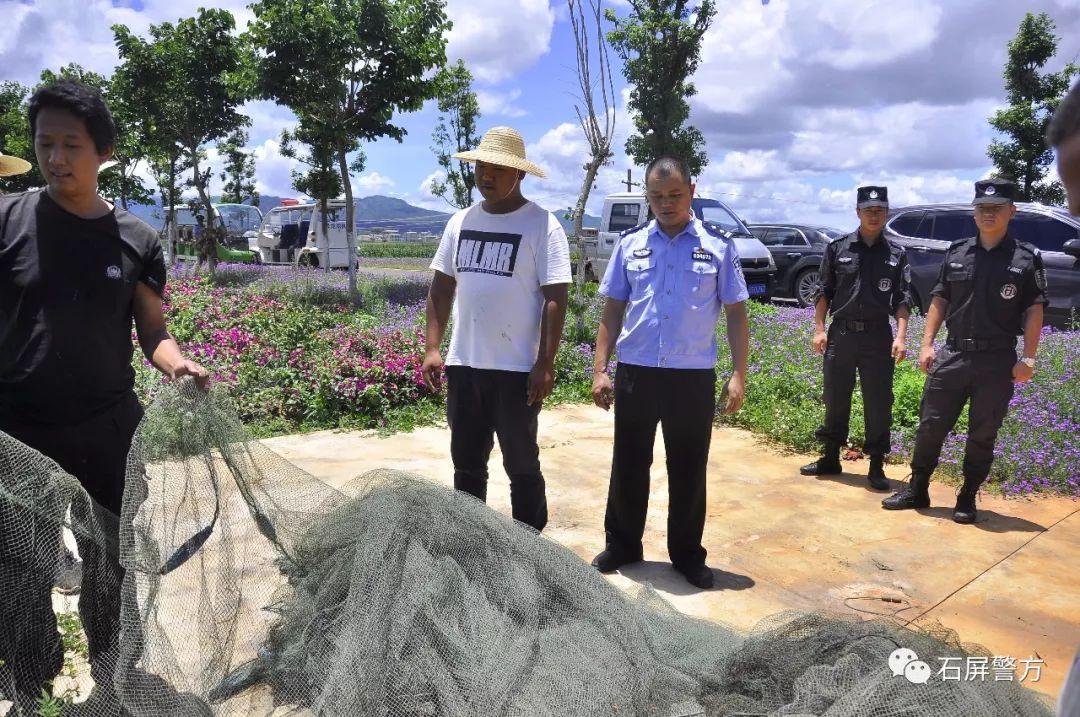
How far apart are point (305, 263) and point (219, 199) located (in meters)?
14.8

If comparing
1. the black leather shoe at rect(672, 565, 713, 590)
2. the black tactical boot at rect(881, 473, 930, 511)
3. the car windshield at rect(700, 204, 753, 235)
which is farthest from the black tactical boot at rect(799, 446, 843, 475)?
the car windshield at rect(700, 204, 753, 235)

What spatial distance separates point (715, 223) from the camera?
45.1ft

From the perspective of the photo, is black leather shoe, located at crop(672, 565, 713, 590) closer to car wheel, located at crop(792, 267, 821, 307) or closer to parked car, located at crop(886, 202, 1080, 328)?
parked car, located at crop(886, 202, 1080, 328)

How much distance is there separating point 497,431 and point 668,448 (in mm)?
820

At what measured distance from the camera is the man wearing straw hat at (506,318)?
3496 millimetres

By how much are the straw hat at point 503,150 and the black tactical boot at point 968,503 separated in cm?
311

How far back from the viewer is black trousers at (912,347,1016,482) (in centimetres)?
442

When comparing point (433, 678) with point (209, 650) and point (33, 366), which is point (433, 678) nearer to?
point (209, 650)

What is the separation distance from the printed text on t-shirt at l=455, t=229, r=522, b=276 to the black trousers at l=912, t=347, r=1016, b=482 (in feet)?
9.23

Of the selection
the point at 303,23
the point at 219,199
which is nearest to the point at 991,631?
the point at 303,23

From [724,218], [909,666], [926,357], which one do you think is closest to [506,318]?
[909,666]

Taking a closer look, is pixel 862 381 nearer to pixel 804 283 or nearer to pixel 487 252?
pixel 487 252

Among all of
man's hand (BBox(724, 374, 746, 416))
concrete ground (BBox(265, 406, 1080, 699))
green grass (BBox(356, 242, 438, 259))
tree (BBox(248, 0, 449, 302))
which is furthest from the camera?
green grass (BBox(356, 242, 438, 259))

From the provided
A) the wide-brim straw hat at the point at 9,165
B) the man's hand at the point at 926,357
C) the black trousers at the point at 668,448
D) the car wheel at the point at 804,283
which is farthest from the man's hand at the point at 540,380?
the car wheel at the point at 804,283
